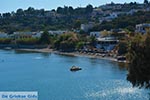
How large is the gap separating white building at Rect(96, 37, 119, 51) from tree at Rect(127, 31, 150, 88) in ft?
154

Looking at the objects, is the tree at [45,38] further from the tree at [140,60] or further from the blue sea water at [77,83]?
the tree at [140,60]

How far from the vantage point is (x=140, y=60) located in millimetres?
13344

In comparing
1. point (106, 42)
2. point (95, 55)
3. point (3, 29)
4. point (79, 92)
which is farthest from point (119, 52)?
point (3, 29)

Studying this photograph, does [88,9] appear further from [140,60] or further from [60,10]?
[140,60]

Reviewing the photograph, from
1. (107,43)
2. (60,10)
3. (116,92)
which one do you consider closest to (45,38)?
(107,43)

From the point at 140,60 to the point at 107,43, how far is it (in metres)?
49.9

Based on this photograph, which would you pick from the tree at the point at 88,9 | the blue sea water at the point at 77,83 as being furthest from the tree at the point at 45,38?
the tree at the point at 88,9

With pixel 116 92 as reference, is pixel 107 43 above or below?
below

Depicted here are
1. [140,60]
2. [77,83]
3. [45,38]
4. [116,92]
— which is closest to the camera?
[140,60]

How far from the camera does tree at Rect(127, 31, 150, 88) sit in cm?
1328

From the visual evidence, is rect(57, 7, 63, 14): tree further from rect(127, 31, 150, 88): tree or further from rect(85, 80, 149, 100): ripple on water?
rect(127, 31, 150, 88): tree

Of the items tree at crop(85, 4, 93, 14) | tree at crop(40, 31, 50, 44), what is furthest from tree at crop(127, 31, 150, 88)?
tree at crop(85, 4, 93, 14)

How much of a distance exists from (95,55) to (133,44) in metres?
44.8

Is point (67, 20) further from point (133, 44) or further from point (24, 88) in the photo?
point (133, 44)
